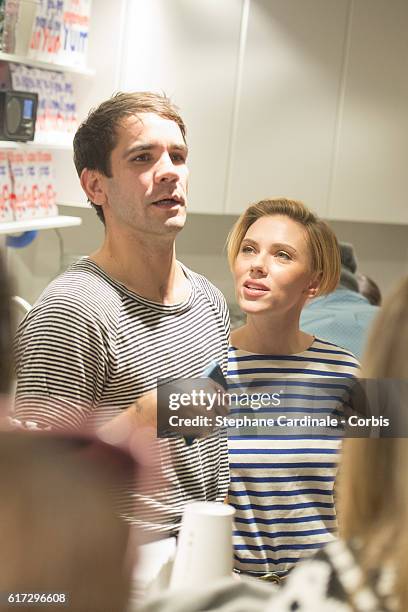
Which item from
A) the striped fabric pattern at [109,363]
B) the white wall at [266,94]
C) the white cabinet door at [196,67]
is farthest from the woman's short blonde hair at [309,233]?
the white cabinet door at [196,67]

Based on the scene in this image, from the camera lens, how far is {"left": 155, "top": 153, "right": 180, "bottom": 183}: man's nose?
5.32 feet

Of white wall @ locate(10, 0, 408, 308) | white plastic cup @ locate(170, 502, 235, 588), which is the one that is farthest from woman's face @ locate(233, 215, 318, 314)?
white wall @ locate(10, 0, 408, 308)

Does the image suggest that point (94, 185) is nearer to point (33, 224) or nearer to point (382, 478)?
point (382, 478)

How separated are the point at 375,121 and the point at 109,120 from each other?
307cm

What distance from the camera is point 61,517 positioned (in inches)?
20.2

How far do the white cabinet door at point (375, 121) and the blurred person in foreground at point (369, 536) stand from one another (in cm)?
373

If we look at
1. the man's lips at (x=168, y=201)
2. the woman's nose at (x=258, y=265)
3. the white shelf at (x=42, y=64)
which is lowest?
the woman's nose at (x=258, y=265)

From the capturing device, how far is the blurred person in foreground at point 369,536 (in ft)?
2.38

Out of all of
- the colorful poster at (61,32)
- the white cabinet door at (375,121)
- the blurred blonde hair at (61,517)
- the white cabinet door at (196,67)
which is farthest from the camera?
the white cabinet door at (375,121)

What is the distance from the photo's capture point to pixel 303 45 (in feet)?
13.8

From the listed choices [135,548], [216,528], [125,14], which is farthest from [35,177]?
[135,548]

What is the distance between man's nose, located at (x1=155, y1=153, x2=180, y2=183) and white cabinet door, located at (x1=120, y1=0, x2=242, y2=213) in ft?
7.21

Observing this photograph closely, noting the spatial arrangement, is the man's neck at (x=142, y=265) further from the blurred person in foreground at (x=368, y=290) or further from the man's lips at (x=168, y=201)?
the blurred person in foreground at (x=368, y=290)

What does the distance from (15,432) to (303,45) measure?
12.9ft
